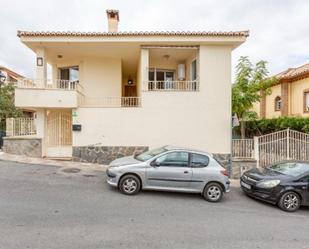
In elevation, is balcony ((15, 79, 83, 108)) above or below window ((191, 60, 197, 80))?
below

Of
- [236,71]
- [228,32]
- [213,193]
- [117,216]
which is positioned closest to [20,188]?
[117,216]

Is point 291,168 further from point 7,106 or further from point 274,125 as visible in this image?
point 7,106

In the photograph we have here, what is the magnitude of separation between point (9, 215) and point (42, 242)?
1589 mm

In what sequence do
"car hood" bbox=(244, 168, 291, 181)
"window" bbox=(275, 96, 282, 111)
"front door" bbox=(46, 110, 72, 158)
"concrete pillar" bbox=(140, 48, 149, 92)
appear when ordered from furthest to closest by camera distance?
"window" bbox=(275, 96, 282, 111) < "front door" bbox=(46, 110, 72, 158) < "concrete pillar" bbox=(140, 48, 149, 92) < "car hood" bbox=(244, 168, 291, 181)

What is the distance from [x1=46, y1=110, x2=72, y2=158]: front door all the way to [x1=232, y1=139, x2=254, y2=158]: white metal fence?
8237 millimetres

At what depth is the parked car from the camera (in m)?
7.48

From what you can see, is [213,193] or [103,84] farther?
[103,84]

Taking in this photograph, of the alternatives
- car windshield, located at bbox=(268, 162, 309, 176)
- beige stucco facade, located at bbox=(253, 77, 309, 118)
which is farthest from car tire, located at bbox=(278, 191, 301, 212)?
beige stucco facade, located at bbox=(253, 77, 309, 118)

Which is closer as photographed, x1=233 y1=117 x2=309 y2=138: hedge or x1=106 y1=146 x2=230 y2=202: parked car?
x1=106 y1=146 x2=230 y2=202: parked car

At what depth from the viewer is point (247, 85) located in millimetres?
13086

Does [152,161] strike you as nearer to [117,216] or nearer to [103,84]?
[117,216]

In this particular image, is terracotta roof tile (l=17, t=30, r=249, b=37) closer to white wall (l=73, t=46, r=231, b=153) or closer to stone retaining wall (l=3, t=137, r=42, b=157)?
white wall (l=73, t=46, r=231, b=153)

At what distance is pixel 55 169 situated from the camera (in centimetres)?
980

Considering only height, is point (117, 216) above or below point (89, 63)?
below
